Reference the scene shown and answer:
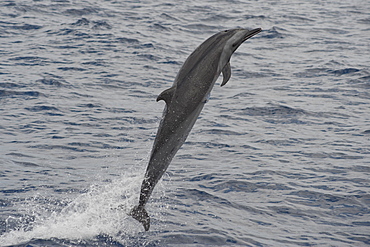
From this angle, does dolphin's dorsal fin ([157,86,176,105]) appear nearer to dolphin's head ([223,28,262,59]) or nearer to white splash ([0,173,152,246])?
dolphin's head ([223,28,262,59])

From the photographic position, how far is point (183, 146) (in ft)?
46.4

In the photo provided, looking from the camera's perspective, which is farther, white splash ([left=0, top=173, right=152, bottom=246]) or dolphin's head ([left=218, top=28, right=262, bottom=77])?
white splash ([left=0, top=173, right=152, bottom=246])

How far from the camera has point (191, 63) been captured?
766cm

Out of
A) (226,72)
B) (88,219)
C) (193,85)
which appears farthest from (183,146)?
(193,85)

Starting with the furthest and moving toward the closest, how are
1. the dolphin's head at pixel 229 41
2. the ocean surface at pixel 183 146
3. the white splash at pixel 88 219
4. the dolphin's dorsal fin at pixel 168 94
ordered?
the ocean surface at pixel 183 146 → the white splash at pixel 88 219 → the dolphin's head at pixel 229 41 → the dolphin's dorsal fin at pixel 168 94

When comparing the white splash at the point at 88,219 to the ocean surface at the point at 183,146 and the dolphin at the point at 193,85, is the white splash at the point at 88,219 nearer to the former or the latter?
the ocean surface at the point at 183,146

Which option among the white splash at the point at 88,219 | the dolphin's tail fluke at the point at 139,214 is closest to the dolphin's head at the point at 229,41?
the dolphin's tail fluke at the point at 139,214

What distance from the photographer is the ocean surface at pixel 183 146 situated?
10391 mm

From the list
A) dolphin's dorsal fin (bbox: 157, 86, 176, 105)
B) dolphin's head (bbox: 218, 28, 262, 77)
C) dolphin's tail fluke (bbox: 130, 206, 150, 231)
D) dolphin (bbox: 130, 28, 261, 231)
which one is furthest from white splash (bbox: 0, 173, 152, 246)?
dolphin's head (bbox: 218, 28, 262, 77)

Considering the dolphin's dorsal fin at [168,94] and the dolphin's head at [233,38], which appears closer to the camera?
the dolphin's dorsal fin at [168,94]

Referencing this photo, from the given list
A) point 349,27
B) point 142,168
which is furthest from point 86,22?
point 142,168

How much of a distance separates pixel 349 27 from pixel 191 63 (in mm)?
23180

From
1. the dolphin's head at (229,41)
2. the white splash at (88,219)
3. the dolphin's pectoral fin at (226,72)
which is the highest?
the dolphin's head at (229,41)

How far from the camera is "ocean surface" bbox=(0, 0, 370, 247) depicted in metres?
10.4
